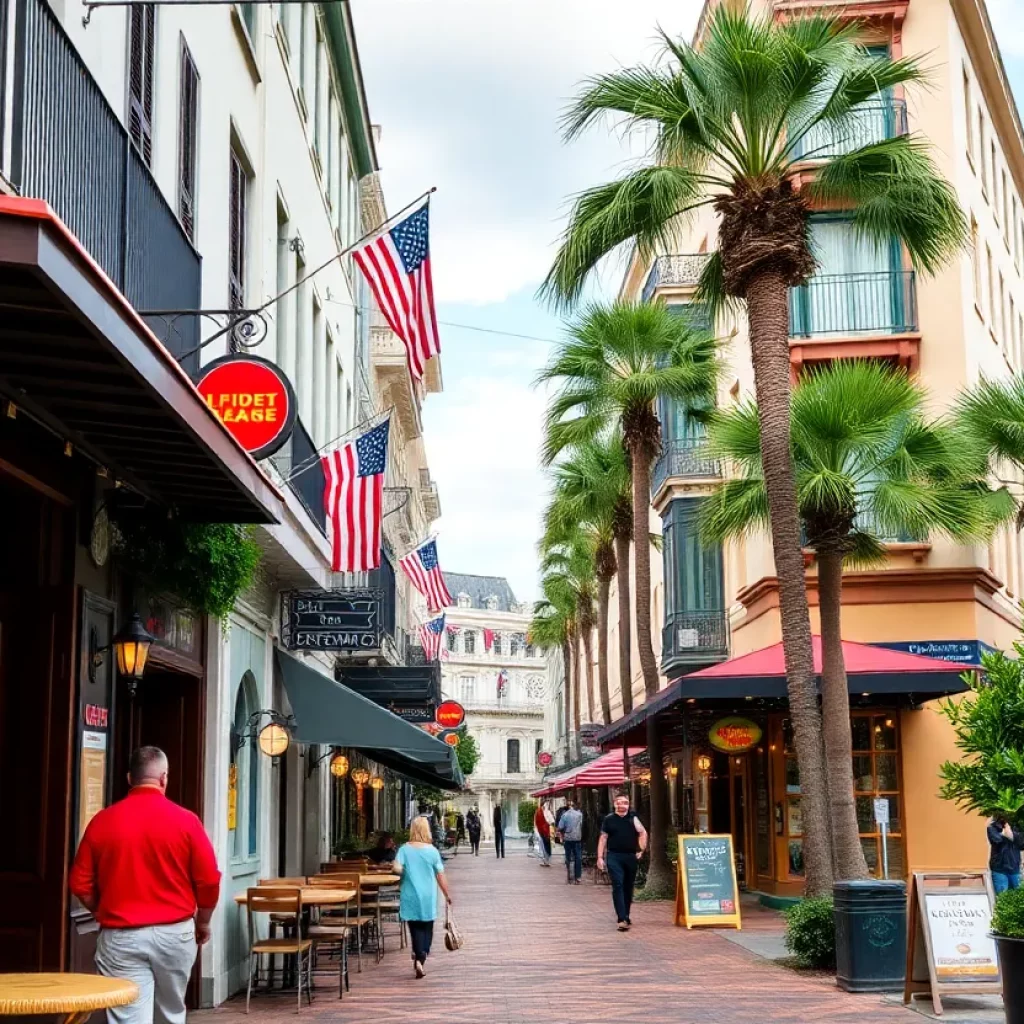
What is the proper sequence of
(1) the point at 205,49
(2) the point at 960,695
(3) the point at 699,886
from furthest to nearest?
(2) the point at 960,695, (3) the point at 699,886, (1) the point at 205,49

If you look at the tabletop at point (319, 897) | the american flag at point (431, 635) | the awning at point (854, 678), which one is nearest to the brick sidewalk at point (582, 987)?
the tabletop at point (319, 897)

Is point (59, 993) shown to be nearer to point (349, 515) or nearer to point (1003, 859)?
point (349, 515)

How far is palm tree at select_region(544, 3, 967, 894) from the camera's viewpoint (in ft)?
55.7

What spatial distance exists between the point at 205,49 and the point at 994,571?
829 inches

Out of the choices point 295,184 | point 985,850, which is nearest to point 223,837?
point 295,184

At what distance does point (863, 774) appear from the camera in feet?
84.9

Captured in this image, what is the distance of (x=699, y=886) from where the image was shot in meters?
21.5

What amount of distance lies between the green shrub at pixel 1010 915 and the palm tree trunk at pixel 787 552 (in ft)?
19.6

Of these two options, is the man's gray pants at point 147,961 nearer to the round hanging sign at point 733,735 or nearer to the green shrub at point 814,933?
→ the green shrub at point 814,933

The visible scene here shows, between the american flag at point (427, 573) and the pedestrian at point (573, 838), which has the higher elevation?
the american flag at point (427, 573)

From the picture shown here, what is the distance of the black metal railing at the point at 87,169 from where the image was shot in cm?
762

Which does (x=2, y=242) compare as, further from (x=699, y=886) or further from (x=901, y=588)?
(x=901, y=588)

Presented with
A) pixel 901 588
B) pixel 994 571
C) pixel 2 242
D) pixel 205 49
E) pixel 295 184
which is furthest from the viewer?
pixel 994 571

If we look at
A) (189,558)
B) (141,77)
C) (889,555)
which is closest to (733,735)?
(889,555)
